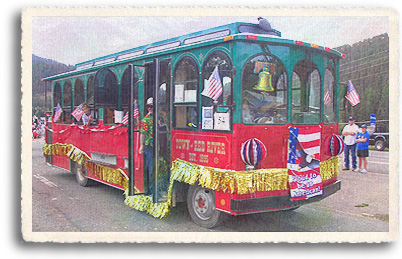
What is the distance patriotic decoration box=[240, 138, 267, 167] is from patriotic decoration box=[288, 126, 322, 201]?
0.49m

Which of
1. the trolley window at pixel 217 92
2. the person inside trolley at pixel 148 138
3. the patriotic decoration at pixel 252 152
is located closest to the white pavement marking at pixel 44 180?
the person inside trolley at pixel 148 138

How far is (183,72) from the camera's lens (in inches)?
193

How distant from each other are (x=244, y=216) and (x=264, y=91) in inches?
61.8

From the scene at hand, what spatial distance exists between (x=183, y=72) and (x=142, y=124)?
1.10 metres

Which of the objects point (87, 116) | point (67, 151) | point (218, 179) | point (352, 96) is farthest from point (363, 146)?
point (67, 151)

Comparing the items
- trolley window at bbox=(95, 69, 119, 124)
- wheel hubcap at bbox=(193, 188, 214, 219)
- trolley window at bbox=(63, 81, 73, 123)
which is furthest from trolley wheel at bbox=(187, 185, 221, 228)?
trolley window at bbox=(63, 81, 73, 123)

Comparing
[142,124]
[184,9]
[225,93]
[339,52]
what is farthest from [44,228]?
[339,52]

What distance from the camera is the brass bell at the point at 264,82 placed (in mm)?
4383

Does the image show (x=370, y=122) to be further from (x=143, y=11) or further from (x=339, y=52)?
(x=143, y=11)

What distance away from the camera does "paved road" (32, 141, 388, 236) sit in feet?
15.2

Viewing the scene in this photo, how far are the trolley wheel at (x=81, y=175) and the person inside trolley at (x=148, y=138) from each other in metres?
2.05

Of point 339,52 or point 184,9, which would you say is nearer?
point 184,9

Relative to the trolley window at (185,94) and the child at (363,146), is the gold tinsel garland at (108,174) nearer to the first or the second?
the trolley window at (185,94)

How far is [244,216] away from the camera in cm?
473
